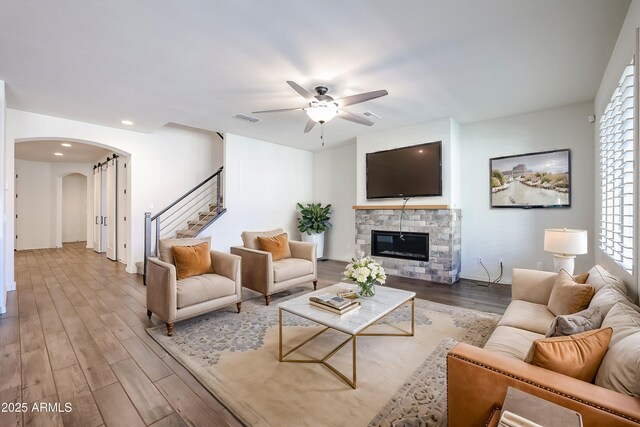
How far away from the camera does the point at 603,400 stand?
1.00 meters

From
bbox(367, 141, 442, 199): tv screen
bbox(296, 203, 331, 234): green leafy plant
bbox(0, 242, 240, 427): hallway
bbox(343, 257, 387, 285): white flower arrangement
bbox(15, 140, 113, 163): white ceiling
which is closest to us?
bbox(0, 242, 240, 427): hallway

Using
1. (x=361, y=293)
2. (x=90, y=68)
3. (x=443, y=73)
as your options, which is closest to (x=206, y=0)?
(x=90, y=68)

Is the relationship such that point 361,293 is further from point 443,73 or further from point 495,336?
point 443,73

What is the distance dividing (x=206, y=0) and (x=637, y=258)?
3421 millimetres

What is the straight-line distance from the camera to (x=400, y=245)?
525 cm

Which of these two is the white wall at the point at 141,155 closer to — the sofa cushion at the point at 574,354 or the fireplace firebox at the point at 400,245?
the fireplace firebox at the point at 400,245

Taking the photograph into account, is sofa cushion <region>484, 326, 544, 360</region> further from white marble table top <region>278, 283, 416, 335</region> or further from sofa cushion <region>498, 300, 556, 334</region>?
white marble table top <region>278, 283, 416, 335</region>

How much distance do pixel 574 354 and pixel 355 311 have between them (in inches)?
53.9

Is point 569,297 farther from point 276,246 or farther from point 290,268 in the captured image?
point 276,246

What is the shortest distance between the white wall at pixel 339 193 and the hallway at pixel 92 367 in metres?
4.14

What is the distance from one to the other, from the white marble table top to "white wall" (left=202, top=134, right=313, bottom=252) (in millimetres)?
3486

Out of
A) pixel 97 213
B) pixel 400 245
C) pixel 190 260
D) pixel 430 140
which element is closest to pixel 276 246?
pixel 190 260

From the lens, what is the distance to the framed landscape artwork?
4109mm

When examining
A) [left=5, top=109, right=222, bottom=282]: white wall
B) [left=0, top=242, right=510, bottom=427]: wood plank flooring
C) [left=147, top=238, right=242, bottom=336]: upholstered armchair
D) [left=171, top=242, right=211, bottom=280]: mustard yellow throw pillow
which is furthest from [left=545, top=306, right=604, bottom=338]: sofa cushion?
[left=5, top=109, right=222, bottom=282]: white wall
